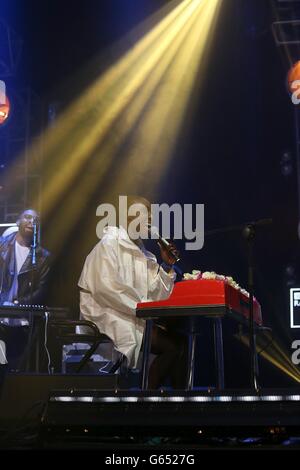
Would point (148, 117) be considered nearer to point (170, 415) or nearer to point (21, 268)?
point (21, 268)

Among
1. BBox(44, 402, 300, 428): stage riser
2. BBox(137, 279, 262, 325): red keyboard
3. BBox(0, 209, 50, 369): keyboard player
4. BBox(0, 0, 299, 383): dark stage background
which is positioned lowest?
BBox(44, 402, 300, 428): stage riser

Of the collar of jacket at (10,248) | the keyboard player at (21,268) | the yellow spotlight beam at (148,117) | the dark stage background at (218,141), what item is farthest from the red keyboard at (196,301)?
the yellow spotlight beam at (148,117)

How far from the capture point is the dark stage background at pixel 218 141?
8.18 meters

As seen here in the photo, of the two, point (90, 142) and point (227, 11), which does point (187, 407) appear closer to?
point (90, 142)

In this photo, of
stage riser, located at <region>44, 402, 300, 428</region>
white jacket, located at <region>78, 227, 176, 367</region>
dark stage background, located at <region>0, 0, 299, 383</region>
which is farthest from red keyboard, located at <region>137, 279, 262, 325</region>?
dark stage background, located at <region>0, 0, 299, 383</region>

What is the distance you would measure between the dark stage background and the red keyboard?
12.3 ft

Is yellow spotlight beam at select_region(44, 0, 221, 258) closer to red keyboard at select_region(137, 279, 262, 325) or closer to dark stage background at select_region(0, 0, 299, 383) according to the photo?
dark stage background at select_region(0, 0, 299, 383)

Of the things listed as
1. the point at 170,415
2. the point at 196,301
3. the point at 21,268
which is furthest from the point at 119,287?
the point at 170,415

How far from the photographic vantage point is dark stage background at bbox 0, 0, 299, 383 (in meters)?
8.18

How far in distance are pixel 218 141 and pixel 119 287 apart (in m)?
3.68

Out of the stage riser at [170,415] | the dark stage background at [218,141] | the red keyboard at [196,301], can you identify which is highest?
the dark stage background at [218,141]

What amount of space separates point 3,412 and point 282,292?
5014 millimetres

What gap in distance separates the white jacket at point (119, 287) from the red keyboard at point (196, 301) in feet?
2.81

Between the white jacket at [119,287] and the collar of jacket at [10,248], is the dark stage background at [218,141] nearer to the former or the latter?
the collar of jacket at [10,248]
